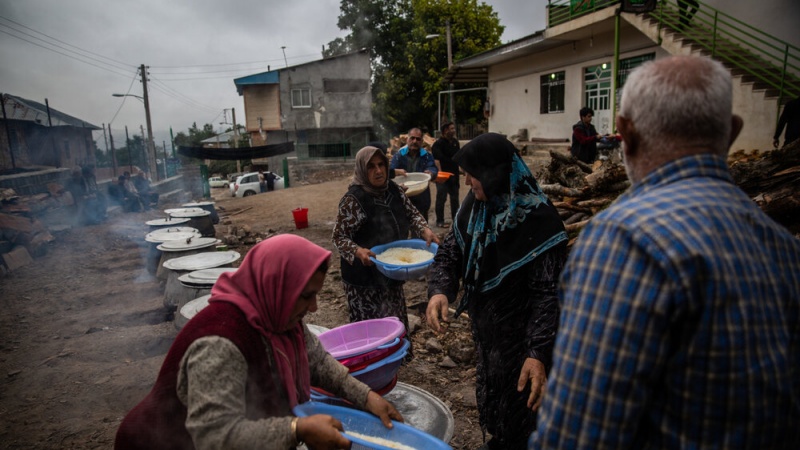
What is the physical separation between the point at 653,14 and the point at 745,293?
469 inches

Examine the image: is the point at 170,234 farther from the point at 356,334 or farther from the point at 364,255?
the point at 356,334

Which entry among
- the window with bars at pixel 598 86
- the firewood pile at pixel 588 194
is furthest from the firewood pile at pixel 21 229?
the window with bars at pixel 598 86

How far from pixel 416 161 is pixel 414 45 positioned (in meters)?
19.2

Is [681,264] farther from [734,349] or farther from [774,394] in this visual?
[774,394]

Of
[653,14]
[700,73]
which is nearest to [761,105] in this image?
[653,14]

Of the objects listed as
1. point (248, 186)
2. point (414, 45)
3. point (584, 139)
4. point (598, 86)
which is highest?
point (414, 45)

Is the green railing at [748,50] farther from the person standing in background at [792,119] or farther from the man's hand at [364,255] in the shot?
the man's hand at [364,255]

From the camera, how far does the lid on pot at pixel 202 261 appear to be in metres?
5.16

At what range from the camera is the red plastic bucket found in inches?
404

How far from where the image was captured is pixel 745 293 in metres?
0.88

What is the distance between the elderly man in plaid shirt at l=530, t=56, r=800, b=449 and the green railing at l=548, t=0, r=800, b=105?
893 centimetres

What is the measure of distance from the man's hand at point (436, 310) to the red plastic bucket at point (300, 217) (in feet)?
27.1

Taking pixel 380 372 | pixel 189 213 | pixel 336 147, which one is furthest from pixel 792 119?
pixel 336 147

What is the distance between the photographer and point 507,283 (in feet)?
7.33
